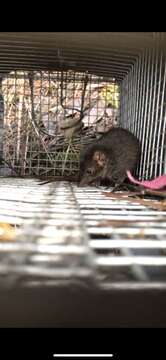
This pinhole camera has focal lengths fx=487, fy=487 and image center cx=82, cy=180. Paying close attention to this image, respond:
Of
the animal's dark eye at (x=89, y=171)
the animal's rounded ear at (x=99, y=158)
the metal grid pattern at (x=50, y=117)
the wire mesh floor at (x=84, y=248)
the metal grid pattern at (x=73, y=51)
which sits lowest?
the wire mesh floor at (x=84, y=248)

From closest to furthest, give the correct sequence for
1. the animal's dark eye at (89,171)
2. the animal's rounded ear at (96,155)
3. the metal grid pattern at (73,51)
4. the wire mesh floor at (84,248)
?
the wire mesh floor at (84,248)
the metal grid pattern at (73,51)
the animal's dark eye at (89,171)
the animal's rounded ear at (96,155)

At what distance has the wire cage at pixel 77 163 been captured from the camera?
806 mm

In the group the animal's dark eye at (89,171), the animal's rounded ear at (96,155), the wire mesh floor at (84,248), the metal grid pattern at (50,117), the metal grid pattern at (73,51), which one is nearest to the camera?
the wire mesh floor at (84,248)

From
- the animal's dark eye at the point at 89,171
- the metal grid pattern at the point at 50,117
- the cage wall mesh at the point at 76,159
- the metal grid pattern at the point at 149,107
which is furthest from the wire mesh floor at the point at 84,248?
the metal grid pattern at the point at 50,117

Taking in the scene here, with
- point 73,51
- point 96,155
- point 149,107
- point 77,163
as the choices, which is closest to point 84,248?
point 149,107

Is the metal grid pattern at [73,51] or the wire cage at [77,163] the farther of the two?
the metal grid pattern at [73,51]

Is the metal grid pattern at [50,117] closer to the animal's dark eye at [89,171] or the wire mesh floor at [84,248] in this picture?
the animal's dark eye at [89,171]

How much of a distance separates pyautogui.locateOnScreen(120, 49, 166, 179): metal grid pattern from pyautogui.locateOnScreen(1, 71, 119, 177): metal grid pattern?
0.33m

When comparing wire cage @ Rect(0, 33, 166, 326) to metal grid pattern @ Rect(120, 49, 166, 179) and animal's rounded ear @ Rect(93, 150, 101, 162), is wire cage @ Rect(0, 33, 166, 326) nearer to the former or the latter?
metal grid pattern @ Rect(120, 49, 166, 179)

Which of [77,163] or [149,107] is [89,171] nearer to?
[77,163]

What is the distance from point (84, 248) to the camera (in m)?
0.90

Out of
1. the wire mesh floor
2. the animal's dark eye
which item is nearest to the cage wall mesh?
the wire mesh floor

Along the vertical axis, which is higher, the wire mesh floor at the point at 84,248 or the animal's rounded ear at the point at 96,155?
the animal's rounded ear at the point at 96,155

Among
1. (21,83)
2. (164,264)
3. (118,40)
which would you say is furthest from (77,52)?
(164,264)
